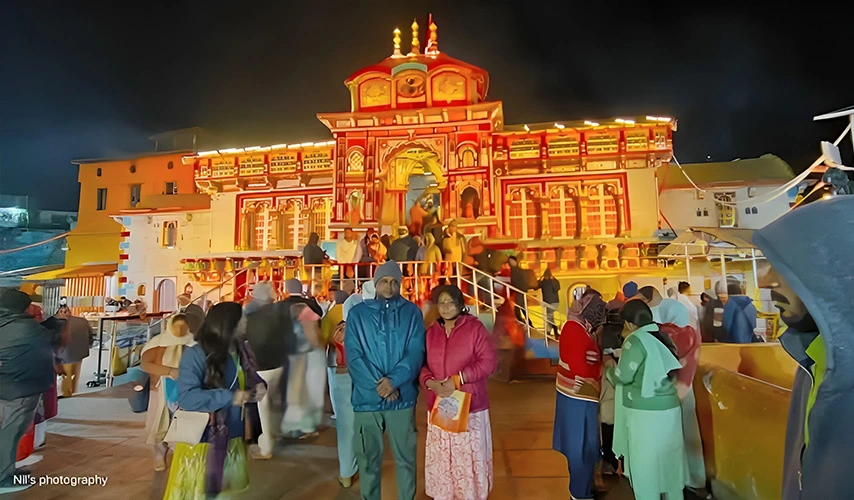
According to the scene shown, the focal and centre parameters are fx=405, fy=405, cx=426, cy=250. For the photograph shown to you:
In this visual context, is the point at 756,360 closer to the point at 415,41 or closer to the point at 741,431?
the point at 741,431

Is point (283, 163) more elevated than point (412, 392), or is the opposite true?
point (283, 163)

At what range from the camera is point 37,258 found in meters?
4.82

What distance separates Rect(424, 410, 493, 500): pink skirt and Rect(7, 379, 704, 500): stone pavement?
1.52 ft

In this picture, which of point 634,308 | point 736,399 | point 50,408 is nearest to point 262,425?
point 50,408

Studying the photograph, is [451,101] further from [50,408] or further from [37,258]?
[50,408]

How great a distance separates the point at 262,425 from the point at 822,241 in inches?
153

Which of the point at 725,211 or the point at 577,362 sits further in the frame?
the point at 725,211

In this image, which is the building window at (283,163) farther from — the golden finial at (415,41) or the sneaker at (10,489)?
the sneaker at (10,489)

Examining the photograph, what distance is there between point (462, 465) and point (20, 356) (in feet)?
10.7

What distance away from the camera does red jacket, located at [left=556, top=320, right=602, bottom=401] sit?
271cm

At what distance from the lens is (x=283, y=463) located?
3445 millimetres

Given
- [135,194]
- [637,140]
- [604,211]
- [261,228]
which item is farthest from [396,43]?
[135,194]

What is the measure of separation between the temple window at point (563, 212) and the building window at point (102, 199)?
305 inches

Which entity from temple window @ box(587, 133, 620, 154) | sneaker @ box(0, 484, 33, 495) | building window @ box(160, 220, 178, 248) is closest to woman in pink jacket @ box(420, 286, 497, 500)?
sneaker @ box(0, 484, 33, 495)
